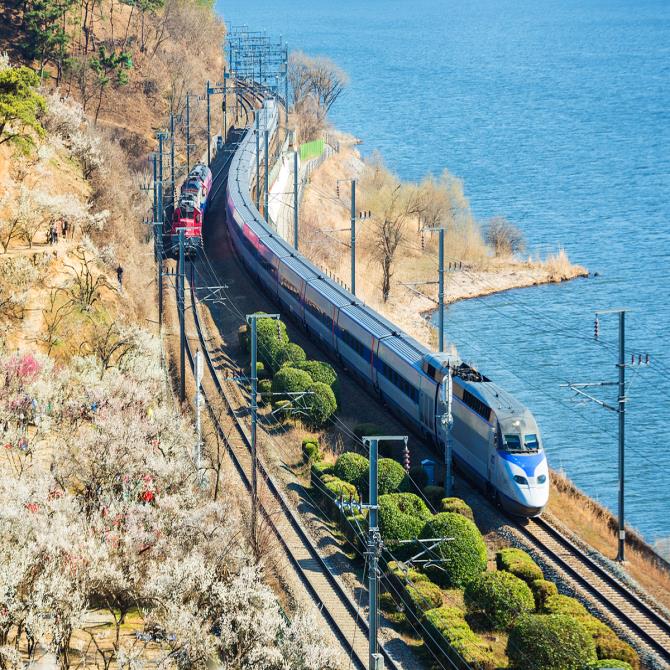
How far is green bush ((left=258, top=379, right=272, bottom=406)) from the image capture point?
49188 millimetres

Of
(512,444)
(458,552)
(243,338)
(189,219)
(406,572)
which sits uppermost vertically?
(189,219)

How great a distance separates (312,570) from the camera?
3572 cm

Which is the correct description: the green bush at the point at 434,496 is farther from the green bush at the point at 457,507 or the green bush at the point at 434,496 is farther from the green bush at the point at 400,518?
the green bush at the point at 400,518

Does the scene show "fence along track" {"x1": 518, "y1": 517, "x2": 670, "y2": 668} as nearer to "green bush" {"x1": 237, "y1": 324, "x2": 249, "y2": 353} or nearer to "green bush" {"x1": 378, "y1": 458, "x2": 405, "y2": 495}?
"green bush" {"x1": 378, "y1": 458, "x2": 405, "y2": 495}

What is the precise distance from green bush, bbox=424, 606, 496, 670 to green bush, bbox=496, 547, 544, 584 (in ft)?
7.81

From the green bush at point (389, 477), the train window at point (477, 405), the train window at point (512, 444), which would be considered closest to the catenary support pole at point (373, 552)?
the train window at point (512, 444)

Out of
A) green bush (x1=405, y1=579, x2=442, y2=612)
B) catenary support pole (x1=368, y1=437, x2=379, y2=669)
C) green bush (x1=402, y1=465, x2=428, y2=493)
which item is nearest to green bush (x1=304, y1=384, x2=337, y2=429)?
green bush (x1=402, y1=465, x2=428, y2=493)

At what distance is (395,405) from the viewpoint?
46250mm

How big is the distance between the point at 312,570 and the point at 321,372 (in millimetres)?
13919

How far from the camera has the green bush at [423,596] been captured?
32844 millimetres

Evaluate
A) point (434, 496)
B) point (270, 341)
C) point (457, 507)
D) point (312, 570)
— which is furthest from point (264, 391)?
point (312, 570)

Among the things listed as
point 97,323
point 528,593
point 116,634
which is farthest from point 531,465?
point 97,323

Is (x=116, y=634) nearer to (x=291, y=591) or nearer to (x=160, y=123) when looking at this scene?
(x=291, y=591)

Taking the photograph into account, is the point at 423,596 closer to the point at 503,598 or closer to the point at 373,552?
the point at 503,598
